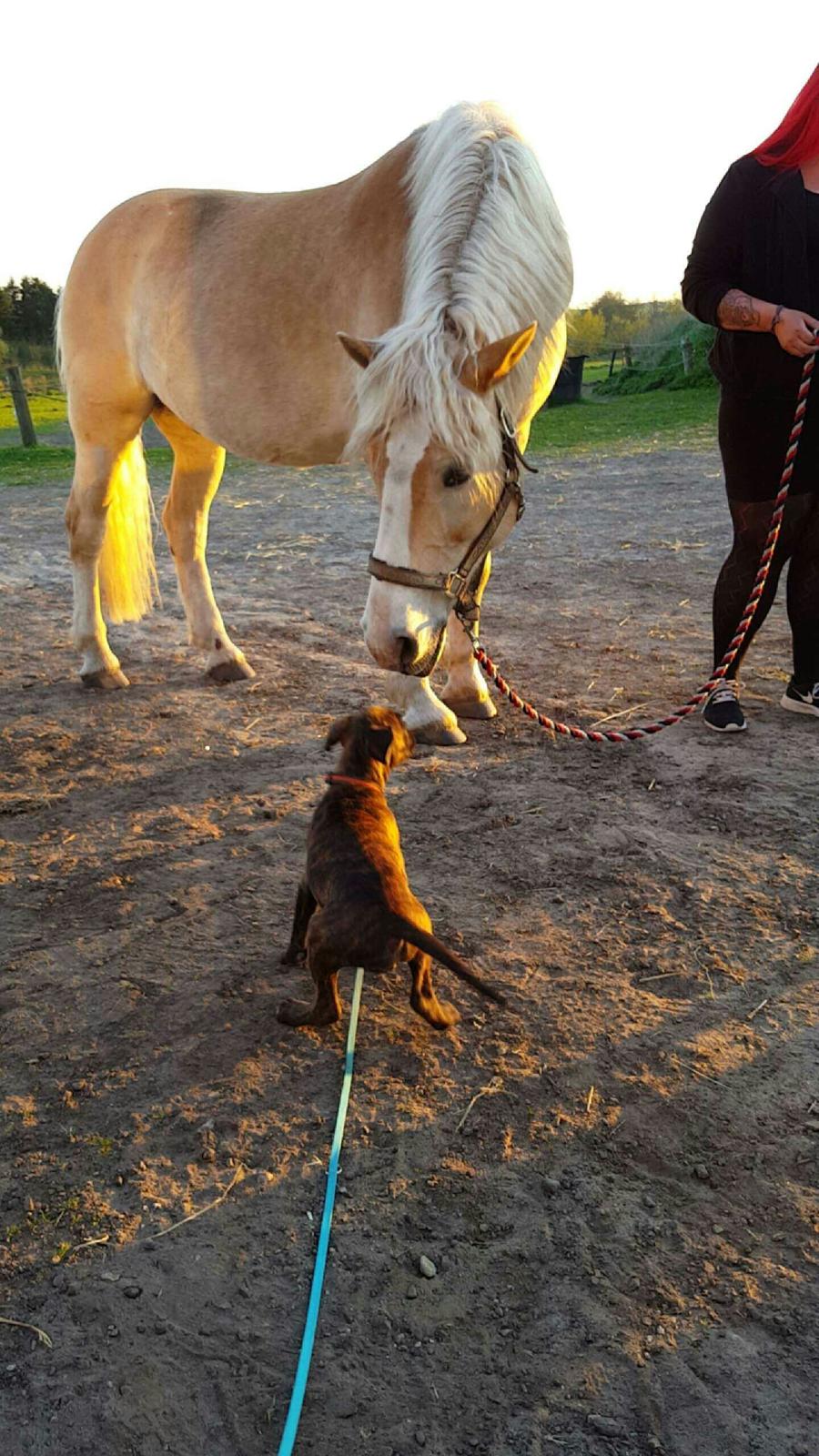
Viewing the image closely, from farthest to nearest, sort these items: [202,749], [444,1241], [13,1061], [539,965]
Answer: [202,749], [539,965], [13,1061], [444,1241]

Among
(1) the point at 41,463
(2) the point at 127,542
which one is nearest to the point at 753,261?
(2) the point at 127,542

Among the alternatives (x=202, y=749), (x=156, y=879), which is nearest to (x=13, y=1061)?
(x=156, y=879)

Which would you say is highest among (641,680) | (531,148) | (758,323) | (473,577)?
(531,148)

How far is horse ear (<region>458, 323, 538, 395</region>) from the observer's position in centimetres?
302

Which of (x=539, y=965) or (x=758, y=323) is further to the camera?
(x=758, y=323)

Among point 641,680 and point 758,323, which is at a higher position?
point 758,323

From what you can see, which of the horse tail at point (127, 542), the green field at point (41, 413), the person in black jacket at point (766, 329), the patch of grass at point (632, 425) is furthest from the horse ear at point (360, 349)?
the green field at point (41, 413)

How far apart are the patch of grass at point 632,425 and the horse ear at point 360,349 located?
10.1 m

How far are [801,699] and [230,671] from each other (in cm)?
253

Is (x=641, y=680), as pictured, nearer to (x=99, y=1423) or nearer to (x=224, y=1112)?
(x=224, y=1112)

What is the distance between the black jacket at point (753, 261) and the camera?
129 inches

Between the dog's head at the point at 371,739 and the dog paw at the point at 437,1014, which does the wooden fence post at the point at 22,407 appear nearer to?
the dog's head at the point at 371,739

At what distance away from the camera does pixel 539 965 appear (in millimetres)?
2555

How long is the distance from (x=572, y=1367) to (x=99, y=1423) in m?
0.70
